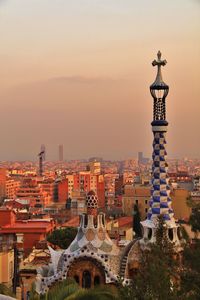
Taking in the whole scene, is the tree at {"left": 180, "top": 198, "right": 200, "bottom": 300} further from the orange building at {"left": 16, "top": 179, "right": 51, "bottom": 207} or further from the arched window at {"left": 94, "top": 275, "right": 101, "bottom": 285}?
the orange building at {"left": 16, "top": 179, "right": 51, "bottom": 207}

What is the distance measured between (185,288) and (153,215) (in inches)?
80.3

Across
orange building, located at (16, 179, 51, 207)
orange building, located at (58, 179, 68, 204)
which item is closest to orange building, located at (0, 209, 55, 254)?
orange building, located at (16, 179, 51, 207)

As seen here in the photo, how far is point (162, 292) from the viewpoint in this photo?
3.19 metres

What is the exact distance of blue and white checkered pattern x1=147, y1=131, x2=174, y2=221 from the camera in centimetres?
550

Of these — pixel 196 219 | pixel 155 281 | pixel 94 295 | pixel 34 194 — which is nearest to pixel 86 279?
pixel 94 295

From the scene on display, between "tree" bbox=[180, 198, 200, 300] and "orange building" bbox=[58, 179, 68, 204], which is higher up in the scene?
"orange building" bbox=[58, 179, 68, 204]

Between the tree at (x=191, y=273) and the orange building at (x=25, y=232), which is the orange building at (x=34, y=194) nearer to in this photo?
the orange building at (x=25, y=232)

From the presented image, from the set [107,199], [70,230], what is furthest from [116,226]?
[107,199]

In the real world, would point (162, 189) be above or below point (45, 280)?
above

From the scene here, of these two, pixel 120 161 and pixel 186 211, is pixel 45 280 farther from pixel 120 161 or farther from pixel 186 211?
pixel 120 161

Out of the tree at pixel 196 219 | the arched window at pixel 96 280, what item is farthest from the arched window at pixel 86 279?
the tree at pixel 196 219

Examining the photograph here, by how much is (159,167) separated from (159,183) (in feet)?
0.47

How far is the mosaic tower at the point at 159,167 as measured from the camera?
5438 millimetres

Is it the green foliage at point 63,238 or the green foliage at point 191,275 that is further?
the green foliage at point 63,238
